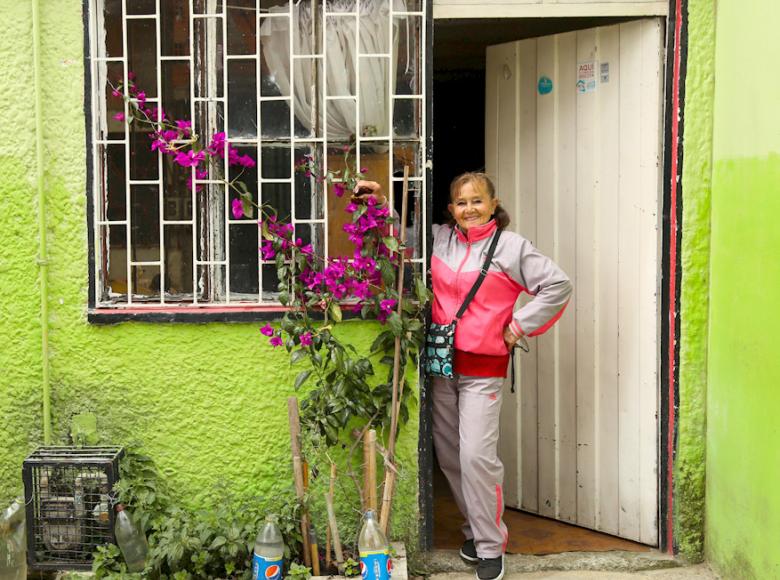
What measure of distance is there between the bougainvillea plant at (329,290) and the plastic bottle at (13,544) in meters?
1.30

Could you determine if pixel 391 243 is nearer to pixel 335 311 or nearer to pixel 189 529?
pixel 335 311

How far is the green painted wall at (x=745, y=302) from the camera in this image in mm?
3824

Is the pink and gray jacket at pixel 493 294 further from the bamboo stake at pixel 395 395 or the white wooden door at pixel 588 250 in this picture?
the white wooden door at pixel 588 250

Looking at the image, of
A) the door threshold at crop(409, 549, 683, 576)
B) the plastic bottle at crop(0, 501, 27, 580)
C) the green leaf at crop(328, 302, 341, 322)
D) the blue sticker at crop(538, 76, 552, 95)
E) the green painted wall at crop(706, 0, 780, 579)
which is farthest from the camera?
the blue sticker at crop(538, 76, 552, 95)

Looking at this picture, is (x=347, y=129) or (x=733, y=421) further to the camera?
(x=347, y=129)

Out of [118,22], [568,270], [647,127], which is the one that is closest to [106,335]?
[118,22]

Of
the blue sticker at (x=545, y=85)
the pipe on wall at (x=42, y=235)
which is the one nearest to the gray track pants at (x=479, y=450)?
the blue sticker at (x=545, y=85)

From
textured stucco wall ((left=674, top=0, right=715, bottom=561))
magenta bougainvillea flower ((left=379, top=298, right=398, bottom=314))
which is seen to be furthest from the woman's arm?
textured stucco wall ((left=674, top=0, right=715, bottom=561))

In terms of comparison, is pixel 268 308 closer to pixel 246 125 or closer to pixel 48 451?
pixel 246 125

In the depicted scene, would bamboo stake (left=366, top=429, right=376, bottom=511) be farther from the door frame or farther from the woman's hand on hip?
the woman's hand on hip

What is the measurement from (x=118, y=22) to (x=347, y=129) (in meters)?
1.13

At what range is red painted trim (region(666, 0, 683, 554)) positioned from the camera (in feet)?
14.6

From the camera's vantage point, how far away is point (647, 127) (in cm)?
457

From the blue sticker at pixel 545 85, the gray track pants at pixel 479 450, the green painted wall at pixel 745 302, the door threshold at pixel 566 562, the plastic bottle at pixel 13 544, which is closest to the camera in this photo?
the green painted wall at pixel 745 302
